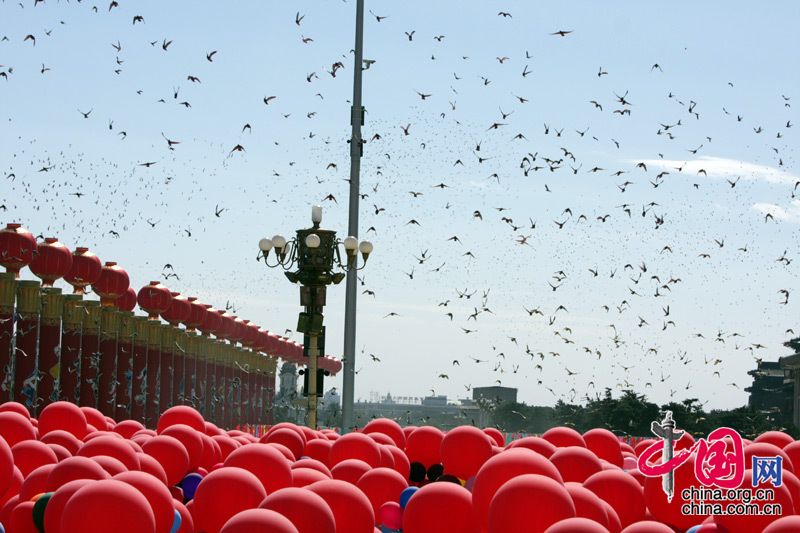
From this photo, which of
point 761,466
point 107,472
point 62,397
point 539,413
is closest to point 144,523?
point 107,472

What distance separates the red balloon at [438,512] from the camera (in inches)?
390

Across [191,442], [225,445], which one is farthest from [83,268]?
[191,442]

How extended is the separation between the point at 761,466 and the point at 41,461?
7247 millimetres

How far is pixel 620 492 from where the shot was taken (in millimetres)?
11031

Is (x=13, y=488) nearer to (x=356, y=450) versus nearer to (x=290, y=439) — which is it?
(x=356, y=450)

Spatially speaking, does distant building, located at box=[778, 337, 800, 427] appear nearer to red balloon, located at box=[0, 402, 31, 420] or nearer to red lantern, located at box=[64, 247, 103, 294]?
red lantern, located at box=[64, 247, 103, 294]

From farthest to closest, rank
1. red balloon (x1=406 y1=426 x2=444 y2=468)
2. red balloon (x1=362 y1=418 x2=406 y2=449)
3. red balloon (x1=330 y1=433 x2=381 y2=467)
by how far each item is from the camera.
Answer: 1. red balloon (x1=362 y1=418 x2=406 y2=449)
2. red balloon (x1=406 y1=426 x2=444 y2=468)
3. red balloon (x1=330 y1=433 x2=381 y2=467)

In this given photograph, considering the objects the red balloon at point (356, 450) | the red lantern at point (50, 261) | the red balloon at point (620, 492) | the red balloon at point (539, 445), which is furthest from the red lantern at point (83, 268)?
the red balloon at point (620, 492)

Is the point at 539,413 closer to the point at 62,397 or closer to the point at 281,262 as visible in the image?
the point at 62,397

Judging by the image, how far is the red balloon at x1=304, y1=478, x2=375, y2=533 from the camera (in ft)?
31.4

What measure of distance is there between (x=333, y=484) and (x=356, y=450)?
3.42m

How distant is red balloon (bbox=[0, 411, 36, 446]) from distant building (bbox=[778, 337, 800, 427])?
6530 cm

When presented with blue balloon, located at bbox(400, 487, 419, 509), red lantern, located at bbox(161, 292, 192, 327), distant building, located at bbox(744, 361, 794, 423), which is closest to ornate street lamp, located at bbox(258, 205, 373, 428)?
blue balloon, located at bbox(400, 487, 419, 509)

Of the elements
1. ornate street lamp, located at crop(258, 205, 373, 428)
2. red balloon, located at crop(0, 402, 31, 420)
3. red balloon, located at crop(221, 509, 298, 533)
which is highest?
ornate street lamp, located at crop(258, 205, 373, 428)
